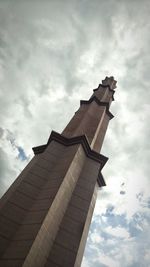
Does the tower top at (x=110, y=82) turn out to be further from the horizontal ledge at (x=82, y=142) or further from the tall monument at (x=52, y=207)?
the tall monument at (x=52, y=207)

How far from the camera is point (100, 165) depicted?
39.3ft

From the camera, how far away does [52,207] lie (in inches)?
299

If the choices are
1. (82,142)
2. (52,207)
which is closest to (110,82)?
(82,142)

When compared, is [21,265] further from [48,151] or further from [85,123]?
[85,123]

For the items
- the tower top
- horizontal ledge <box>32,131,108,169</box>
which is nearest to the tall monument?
horizontal ledge <box>32,131,108,169</box>

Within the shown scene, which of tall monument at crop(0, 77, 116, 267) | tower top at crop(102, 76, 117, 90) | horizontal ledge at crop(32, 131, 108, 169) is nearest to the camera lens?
tall monument at crop(0, 77, 116, 267)

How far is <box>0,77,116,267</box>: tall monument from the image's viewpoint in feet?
21.5

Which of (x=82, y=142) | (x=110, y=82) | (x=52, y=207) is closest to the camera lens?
(x=52, y=207)

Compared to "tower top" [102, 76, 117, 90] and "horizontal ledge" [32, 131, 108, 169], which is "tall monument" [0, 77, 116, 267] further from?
"tower top" [102, 76, 117, 90]

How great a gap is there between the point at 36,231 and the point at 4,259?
1047mm

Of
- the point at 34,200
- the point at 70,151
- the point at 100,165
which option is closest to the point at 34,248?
the point at 34,200

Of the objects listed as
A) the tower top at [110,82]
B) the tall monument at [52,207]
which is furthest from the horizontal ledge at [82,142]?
the tower top at [110,82]

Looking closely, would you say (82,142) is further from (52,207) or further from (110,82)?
(110,82)

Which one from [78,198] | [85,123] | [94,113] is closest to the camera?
[78,198]
